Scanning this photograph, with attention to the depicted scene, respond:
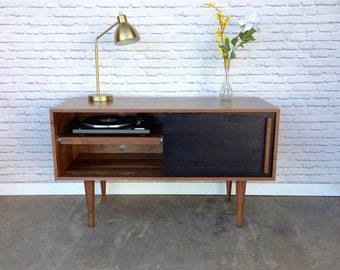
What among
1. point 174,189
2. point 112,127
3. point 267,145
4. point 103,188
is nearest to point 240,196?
point 267,145

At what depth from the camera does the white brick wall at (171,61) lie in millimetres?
1979

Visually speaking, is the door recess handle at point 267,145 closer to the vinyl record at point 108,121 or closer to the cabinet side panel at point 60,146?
the vinyl record at point 108,121

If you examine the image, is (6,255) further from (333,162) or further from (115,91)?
(333,162)

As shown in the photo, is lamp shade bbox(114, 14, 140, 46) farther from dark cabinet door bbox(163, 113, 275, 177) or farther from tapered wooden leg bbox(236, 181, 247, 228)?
tapered wooden leg bbox(236, 181, 247, 228)

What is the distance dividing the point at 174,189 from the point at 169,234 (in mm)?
503

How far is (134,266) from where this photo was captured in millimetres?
1504

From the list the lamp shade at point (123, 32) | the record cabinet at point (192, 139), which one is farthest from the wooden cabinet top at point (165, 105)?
the lamp shade at point (123, 32)

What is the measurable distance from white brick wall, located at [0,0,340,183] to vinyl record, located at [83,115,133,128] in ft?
1.02

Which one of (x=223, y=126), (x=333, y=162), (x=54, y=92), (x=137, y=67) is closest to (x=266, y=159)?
(x=223, y=126)

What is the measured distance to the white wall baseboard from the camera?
2.22 metres

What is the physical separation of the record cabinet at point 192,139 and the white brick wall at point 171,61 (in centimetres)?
32

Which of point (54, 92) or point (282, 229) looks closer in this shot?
point (282, 229)

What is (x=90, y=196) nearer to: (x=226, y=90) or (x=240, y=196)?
(x=240, y=196)

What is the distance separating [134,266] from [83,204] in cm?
74
